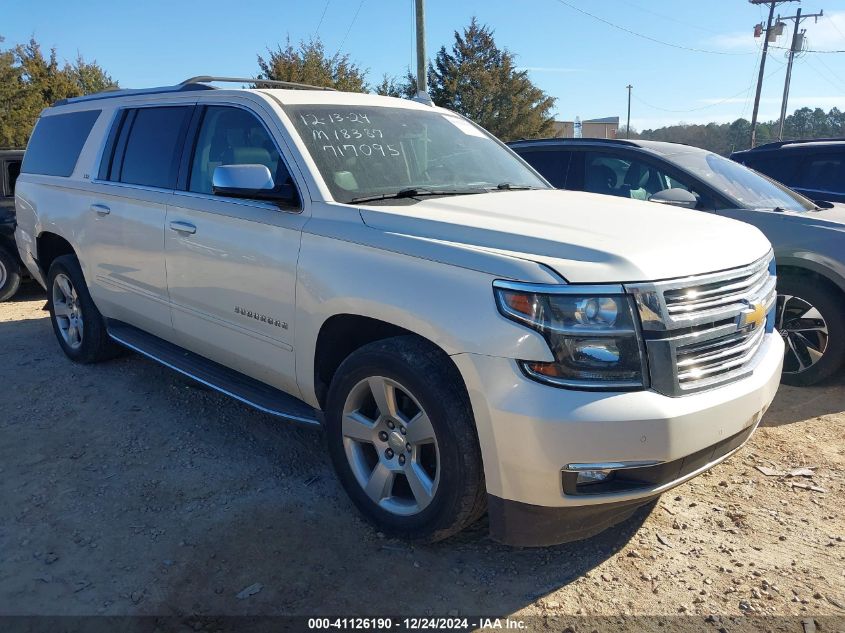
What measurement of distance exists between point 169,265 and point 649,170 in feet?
13.4

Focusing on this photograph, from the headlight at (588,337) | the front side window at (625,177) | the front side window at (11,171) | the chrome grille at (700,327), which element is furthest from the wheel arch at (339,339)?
the front side window at (11,171)

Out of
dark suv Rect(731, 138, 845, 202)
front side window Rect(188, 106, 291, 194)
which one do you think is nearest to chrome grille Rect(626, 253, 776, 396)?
front side window Rect(188, 106, 291, 194)

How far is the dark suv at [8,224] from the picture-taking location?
27.4 ft

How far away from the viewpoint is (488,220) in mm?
2934

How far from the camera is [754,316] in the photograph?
112 inches

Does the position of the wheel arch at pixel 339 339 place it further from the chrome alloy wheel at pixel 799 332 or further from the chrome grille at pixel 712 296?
the chrome alloy wheel at pixel 799 332

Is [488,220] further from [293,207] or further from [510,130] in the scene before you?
[510,130]

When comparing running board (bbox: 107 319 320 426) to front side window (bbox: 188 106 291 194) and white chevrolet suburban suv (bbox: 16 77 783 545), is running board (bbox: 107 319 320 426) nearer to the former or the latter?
white chevrolet suburban suv (bbox: 16 77 783 545)

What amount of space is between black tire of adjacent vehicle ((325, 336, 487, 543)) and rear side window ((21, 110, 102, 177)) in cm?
357

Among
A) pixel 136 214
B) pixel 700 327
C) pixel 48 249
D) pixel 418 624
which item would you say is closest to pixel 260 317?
pixel 136 214

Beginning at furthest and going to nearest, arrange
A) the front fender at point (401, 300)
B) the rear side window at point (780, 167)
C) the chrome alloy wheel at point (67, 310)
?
the rear side window at point (780, 167) → the chrome alloy wheel at point (67, 310) → the front fender at point (401, 300)

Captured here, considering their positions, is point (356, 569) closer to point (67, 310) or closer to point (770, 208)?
point (67, 310)

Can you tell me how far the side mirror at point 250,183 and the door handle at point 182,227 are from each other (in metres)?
0.62

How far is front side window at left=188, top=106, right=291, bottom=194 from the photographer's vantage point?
361cm
